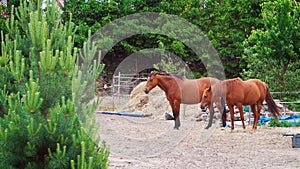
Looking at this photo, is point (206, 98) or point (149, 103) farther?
point (149, 103)

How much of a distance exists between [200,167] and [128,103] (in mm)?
12279

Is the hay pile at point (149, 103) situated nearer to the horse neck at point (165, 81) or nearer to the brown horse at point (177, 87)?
the brown horse at point (177, 87)

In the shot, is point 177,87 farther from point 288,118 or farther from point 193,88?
point 288,118

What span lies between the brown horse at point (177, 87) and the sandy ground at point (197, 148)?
2.30ft

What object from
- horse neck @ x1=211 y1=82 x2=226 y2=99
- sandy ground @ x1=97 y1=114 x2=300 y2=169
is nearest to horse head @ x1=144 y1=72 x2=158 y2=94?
sandy ground @ x1=97 y1=114 x2=300 y2=169

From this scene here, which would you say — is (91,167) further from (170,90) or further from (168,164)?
(170,90)

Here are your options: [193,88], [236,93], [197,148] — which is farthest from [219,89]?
[197,148]

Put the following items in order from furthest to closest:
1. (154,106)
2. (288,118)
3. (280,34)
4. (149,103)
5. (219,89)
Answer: (149,103) < (154,106) < (280,34) < (288,118) < (219,89)

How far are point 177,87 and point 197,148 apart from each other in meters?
3.30

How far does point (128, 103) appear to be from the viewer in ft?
61.8

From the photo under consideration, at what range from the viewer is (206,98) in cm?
1109

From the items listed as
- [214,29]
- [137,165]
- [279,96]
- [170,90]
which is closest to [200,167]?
[137,165]

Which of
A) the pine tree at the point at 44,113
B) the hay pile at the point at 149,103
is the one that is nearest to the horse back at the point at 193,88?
the hay pile at the point at 149,103

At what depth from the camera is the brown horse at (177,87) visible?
456 inches
